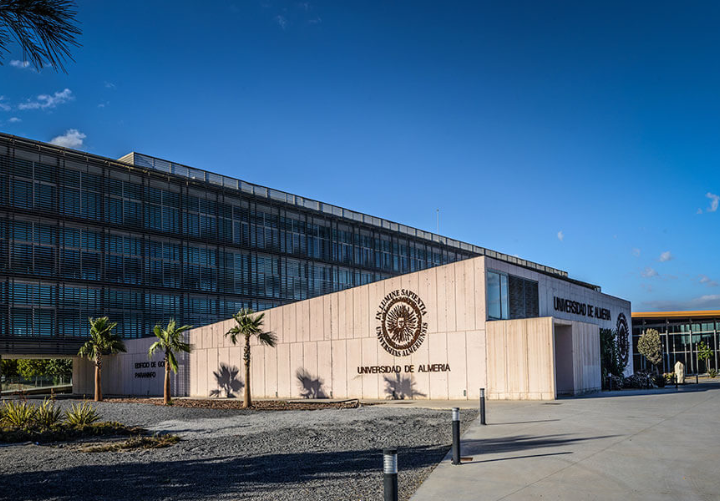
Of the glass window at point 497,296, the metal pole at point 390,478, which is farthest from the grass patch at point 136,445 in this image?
the glass window at point 497,296

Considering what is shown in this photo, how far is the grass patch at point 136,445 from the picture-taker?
48.4 ft

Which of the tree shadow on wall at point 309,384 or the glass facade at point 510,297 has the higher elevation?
the glass facade at point 510,297

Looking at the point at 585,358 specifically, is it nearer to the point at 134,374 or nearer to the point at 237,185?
the point at 134,374

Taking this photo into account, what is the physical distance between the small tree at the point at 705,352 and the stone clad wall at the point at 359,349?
177 ft

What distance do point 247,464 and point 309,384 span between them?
2643 centimetres

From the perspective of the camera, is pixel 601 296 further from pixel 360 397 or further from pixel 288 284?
pixel 288 284

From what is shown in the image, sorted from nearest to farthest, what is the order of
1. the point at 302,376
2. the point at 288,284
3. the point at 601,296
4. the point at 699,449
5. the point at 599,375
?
1. the point at 699,449
2. the point at 599,375
3. the point at 302,376
4. the point at 601,296
5. the point at 288,284

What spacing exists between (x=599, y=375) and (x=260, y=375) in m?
21.0

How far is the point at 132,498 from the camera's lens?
9.34 m

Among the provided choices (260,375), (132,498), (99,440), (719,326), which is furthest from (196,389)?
(719,326)

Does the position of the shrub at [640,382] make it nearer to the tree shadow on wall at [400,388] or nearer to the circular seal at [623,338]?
the circular seal at [623,338]

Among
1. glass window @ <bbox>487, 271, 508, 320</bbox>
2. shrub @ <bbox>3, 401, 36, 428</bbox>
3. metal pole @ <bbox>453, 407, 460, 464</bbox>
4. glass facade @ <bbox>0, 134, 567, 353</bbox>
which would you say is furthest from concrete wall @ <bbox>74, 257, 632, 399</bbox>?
shrub @ <bbox>3, 401, 36, 428</bbox>

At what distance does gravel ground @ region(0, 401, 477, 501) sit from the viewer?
31.6 ft

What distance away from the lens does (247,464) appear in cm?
1191
